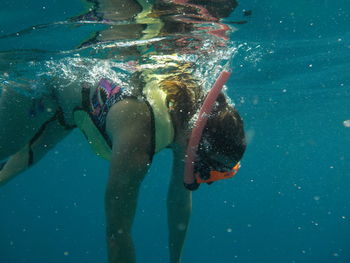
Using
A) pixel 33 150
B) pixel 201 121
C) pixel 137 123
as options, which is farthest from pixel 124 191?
pixel 33 150

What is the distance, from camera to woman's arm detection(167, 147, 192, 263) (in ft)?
18.3

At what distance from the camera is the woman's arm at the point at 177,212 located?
5.59 m

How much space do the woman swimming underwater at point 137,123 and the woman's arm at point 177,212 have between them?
0.06 feet

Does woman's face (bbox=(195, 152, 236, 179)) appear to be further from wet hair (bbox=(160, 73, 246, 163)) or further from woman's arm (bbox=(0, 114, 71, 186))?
woman's arm (bbox=(0, 114, 71, 186))

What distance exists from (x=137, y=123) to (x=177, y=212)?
95.6 inches

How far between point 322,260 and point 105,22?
39.4 metres

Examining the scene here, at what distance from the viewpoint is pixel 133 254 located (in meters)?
3.41

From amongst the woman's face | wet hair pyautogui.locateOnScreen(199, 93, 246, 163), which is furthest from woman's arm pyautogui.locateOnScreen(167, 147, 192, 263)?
wet hair pyautogui.locateOnScreen(199, 93, 246, 163)

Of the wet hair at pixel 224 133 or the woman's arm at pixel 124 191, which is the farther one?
the wet hair at pixel 224 133

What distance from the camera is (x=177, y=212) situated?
5660 millimetres

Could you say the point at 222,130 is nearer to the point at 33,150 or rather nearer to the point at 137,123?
the point at 137,123

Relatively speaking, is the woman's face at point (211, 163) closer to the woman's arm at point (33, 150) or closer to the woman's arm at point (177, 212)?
the woman's arm at point (177, 212)

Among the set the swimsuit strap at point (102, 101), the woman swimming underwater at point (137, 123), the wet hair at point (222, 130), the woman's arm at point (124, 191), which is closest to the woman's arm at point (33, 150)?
the woman swimming underwater at point (137, 123)

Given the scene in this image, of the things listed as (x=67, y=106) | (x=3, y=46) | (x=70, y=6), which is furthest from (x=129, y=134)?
(x=3, y=46)
